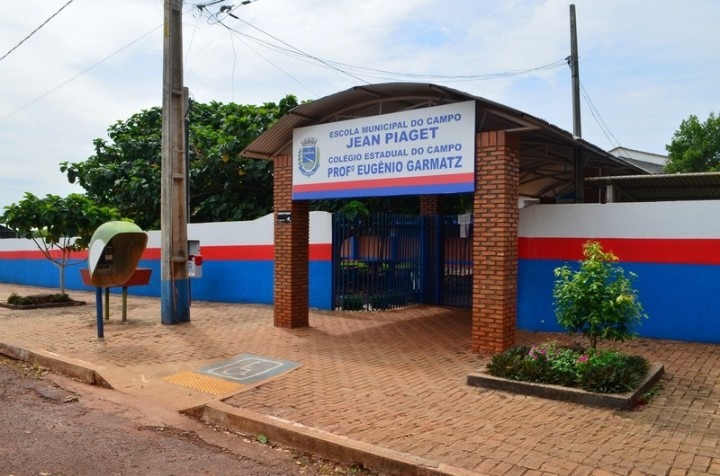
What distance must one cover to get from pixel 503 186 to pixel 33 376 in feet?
22.1

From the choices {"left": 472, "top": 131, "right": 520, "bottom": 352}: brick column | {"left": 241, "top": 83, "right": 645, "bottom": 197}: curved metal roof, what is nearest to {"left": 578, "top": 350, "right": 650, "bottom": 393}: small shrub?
{"left": 472, "top": 131, "right": 520, "bottom": 352}: brick column

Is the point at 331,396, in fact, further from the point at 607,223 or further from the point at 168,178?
the point at 168,178

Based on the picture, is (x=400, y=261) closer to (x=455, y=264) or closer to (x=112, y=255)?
(x=455, y=264)

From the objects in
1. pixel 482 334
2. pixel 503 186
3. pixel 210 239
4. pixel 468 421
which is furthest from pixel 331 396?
pixel 210 239

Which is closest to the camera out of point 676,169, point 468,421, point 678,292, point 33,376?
point 468,421

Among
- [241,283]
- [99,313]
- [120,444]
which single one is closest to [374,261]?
[241,283]

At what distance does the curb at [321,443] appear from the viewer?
4180 millimetres

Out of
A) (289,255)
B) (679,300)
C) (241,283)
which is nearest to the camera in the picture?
(679,300)

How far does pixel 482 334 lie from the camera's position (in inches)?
310

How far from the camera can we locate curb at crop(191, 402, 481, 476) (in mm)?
4180

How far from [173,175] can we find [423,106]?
4.94 metres

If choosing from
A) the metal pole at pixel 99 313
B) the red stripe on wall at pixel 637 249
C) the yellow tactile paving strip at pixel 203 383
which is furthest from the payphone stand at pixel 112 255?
the red stripe on wall at pixel 637 249

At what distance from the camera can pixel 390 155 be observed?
28.5 feet

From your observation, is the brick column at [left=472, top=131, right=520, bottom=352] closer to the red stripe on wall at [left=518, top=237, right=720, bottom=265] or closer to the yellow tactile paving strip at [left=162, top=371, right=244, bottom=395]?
the red stripe on wall at [left=518, top=237, right=720, bottom=265]
